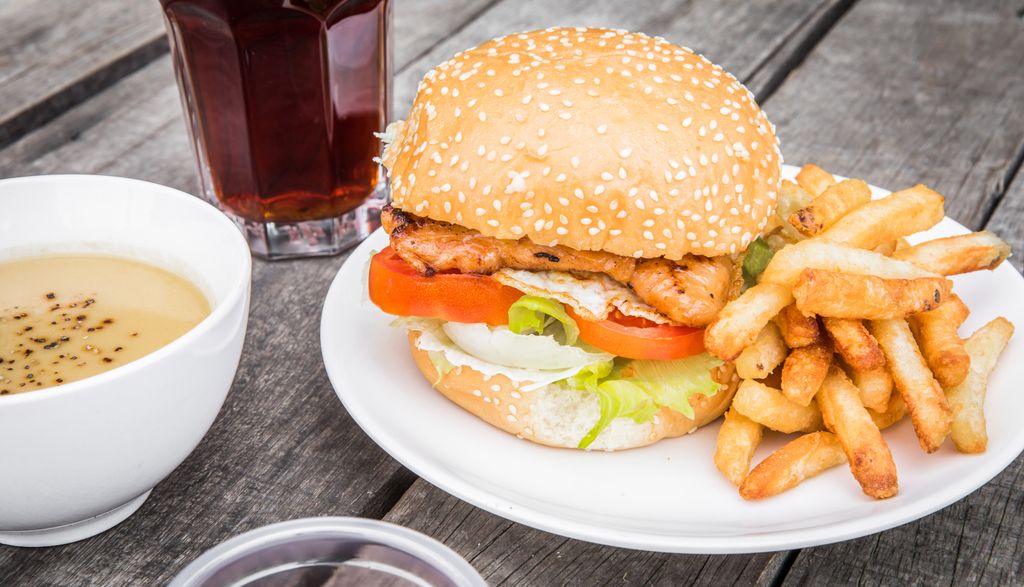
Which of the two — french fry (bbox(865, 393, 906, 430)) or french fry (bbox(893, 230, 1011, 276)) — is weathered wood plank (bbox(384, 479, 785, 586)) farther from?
french fry (bbox(893, 230, 1011, 276))

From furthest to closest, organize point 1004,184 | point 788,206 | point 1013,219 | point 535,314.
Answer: point 1004,184 → point 1013,219 → point 788,206 → point 535,314

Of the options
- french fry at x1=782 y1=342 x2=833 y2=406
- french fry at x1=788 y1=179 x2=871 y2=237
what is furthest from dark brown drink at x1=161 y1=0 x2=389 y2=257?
french fry at x1=782 y1=342 x2=833 y2=406

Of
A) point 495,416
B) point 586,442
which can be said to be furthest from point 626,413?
point 495,416

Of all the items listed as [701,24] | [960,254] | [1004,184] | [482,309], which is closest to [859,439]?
[960,254]

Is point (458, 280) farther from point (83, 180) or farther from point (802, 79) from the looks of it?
point (802, 79)

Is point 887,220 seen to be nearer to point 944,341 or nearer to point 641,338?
point 944,341

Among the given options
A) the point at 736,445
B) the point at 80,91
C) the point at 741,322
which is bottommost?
the point at 80,91

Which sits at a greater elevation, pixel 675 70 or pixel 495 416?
pixel 675 70

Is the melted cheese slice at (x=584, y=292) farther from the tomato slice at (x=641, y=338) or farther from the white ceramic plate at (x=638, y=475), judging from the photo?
the white ceramic plate at (x=638, y=475)
